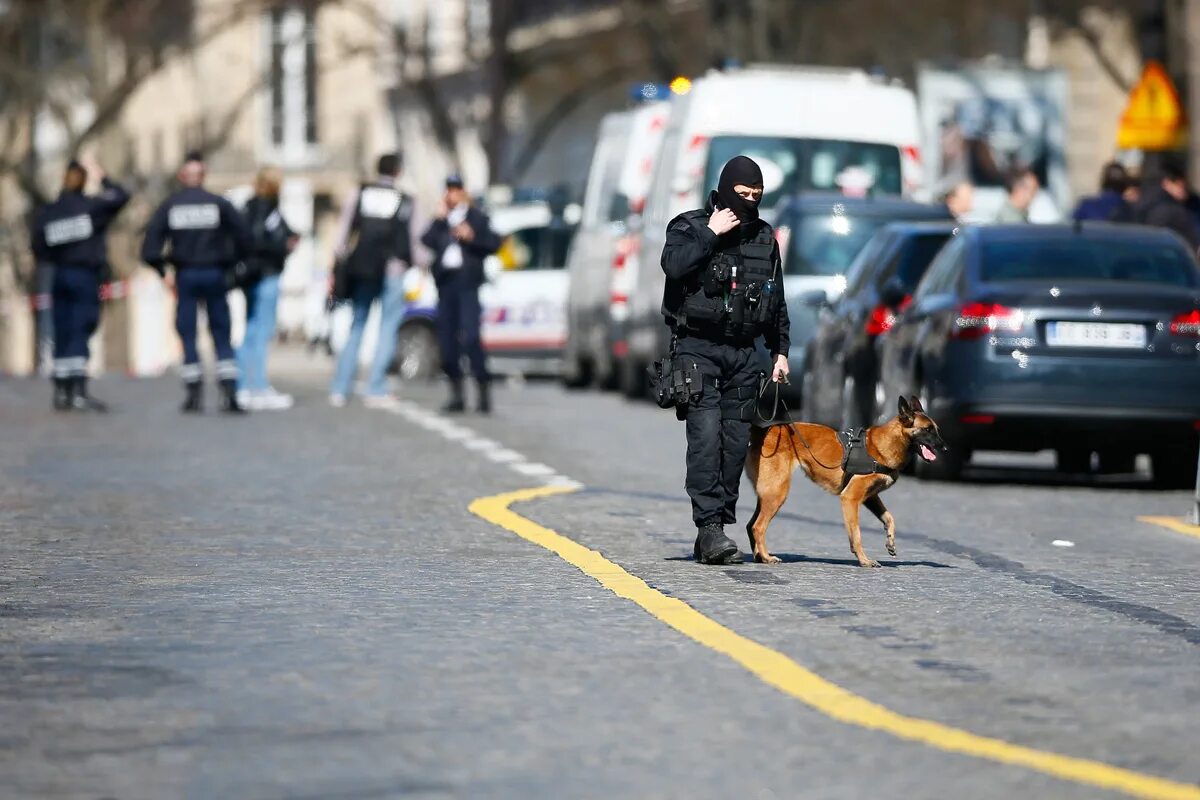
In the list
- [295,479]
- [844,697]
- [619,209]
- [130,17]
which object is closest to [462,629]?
[844,697]

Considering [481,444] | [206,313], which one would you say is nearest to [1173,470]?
[481,444]

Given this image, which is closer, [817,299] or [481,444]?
[481,444]

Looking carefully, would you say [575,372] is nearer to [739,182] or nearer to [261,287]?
[261,287]

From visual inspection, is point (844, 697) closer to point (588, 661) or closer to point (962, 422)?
point (588, 661)

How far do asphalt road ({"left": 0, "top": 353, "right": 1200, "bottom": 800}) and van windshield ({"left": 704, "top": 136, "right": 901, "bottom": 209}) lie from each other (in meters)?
8.99

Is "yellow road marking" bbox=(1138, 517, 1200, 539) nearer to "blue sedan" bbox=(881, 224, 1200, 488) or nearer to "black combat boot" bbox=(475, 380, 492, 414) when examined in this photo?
"blue sedan" bbox=(881, 224, 1200, 488)

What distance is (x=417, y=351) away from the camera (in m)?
33.4

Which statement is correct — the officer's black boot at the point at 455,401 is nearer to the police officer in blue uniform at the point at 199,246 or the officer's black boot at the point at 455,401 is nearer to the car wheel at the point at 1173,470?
the police officer in blue uniform at the point at 199,246

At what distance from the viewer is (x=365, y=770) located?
6.92 metres

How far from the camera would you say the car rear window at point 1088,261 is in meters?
16.7

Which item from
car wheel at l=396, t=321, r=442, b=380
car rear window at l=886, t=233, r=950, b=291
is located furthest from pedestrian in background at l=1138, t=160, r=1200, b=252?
car wheel at l=396, t=321, r=442, b=380

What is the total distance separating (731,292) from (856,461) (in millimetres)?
801

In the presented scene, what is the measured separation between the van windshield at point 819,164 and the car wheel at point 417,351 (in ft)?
28.3

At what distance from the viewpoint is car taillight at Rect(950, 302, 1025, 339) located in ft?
53.6
